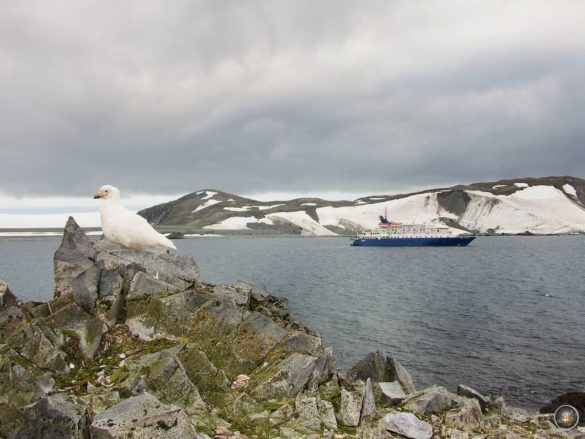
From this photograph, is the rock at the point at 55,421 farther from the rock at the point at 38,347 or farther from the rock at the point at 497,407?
the rock at the point at 497,407

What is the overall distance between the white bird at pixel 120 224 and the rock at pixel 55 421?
8711mm

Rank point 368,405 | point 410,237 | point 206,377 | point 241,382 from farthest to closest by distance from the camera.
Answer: point 410,237 → point 241,382 → point 368,405 → point 206,377

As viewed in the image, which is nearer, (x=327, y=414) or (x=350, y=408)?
(x=327, y=414)

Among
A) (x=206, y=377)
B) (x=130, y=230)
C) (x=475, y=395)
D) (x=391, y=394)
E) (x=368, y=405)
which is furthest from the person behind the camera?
(x=475, y=395)

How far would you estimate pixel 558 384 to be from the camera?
23.4m

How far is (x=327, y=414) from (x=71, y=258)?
1011 centimetres

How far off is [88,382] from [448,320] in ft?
106

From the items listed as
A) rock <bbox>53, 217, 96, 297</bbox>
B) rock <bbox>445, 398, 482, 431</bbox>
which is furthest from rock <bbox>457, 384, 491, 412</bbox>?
rock <bbox>53, 217, 96, 297</bbox>

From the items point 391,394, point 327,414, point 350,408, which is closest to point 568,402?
point 391,394

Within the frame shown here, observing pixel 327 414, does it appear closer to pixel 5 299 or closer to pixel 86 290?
pixel 86 290

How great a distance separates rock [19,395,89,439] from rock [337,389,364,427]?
18.1 ft

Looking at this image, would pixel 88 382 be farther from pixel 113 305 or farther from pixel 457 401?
pixel 457 401

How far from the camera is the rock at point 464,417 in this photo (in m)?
12.5

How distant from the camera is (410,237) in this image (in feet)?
531
